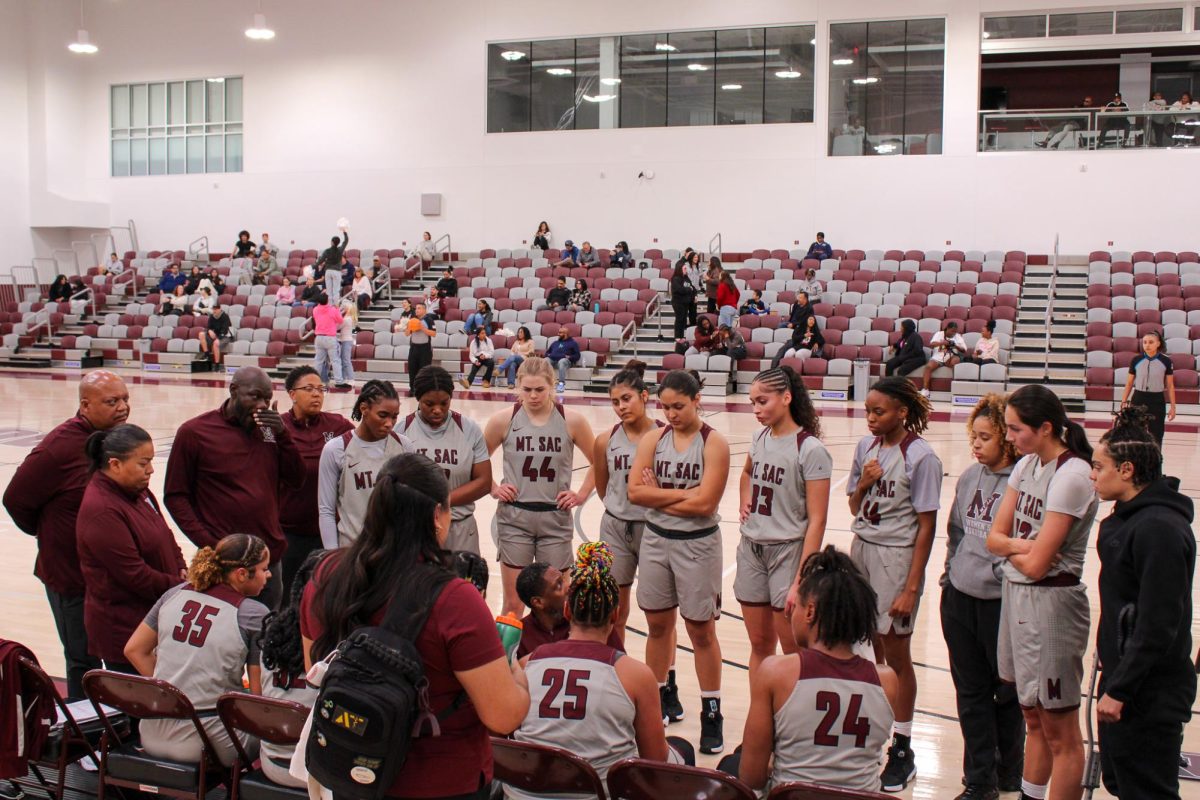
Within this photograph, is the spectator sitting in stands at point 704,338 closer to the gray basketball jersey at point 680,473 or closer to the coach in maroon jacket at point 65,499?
the gray basketball jersey at point 680,473

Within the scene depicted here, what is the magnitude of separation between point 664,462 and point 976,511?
1.34m

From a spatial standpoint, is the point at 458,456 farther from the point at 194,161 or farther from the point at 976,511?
the point at 194,161

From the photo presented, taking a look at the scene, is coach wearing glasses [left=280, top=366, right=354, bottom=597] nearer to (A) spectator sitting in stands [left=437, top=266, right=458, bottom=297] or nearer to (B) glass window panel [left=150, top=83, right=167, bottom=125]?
(A) spectator sitting in stands [left=437, top=266, right=458, bottom=297]

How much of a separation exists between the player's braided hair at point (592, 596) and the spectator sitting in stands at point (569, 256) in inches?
821

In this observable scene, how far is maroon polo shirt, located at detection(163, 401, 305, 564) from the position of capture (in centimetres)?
468

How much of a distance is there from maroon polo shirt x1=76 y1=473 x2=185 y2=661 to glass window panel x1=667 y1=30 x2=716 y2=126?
21931mm

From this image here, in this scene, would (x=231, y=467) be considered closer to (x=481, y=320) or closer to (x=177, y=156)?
(x=481, y=320)

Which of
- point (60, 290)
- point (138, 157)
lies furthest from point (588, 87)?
point (60, 290)

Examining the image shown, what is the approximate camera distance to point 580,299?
72.3ft

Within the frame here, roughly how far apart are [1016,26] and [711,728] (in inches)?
867

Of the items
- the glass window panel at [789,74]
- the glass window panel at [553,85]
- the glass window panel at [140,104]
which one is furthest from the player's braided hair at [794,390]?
the glass window panel at [140,104]

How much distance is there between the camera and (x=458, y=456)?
17.0 ft

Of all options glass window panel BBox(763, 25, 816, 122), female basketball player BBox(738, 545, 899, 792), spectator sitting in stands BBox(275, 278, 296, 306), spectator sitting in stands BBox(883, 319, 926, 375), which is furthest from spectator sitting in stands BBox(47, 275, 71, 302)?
female basketball player BBox(738, 545, 899, 792)

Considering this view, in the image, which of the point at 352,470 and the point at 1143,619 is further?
the point at 352,470
